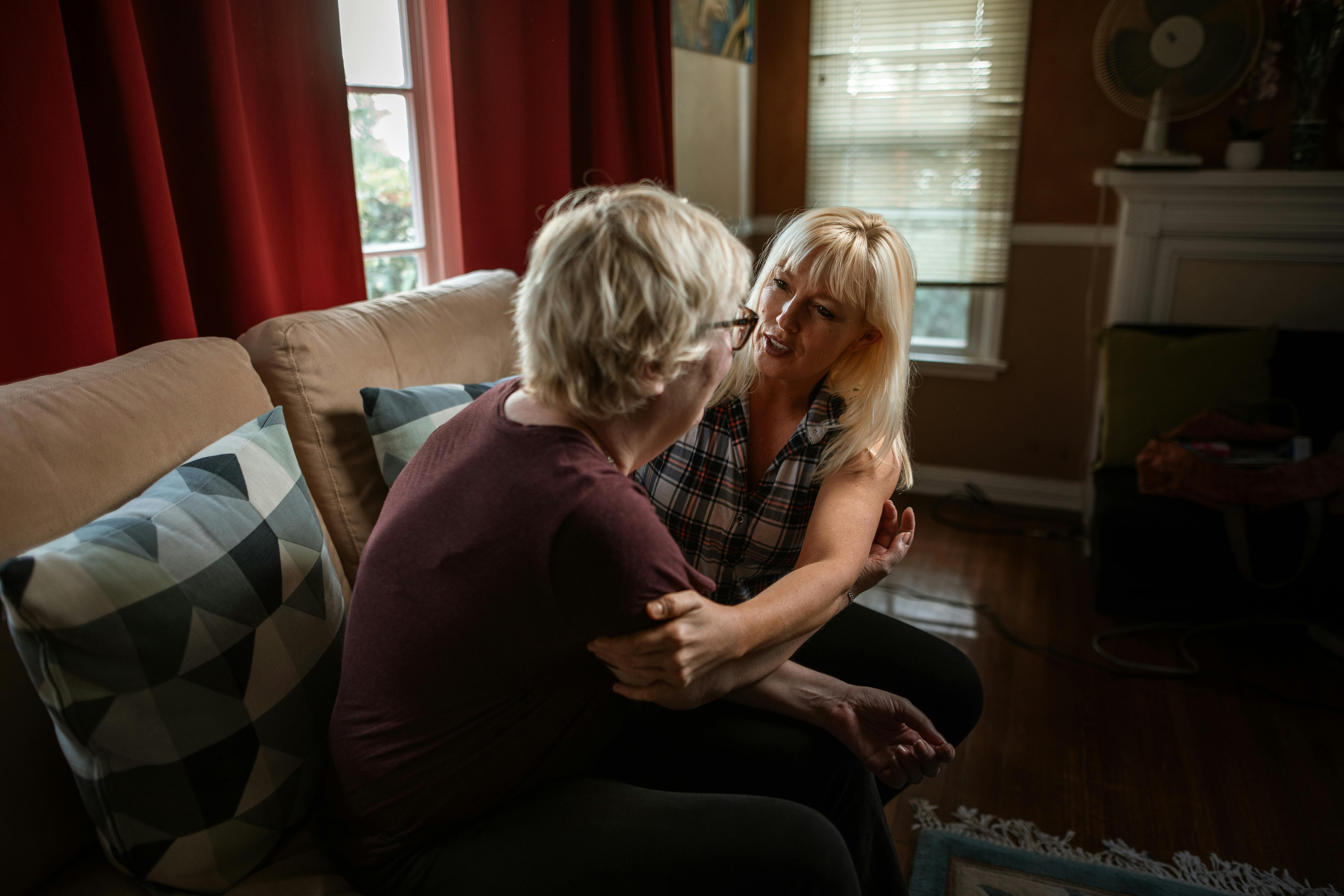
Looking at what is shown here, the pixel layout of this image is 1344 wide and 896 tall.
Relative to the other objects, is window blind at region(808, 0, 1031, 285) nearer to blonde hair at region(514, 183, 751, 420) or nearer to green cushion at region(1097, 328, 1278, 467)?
green cushion at region(1097, 328, 1278, 467)

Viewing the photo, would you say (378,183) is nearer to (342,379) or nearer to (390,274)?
(390,274)

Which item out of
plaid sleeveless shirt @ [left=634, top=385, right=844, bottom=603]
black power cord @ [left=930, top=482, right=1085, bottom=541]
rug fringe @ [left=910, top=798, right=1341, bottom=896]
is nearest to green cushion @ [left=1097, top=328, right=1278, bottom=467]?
black power cord @ [left=930, top=482, right=1085, bottom=541]

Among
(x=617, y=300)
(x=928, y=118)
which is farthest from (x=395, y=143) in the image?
(x=928, y=118)

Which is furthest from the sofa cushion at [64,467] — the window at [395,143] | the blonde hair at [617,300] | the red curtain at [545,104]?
the red curtain at [545,104]

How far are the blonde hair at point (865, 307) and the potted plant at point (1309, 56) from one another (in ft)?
Result: 6.58

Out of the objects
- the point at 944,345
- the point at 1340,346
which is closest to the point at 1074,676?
the point at 1340,346

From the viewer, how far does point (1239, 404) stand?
2.52 m

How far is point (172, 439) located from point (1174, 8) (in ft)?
9.69

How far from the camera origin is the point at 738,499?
1391 millimetres

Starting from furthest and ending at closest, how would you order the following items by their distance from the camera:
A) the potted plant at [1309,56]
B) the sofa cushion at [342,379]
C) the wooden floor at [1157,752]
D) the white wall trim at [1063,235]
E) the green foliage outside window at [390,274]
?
the white wall trim at [1063,235] < the potted plant at [1309,56] < the green foliage outside window at [390,274] < the wooden floor at [1157,752] < the sofa cushion at [342,379]

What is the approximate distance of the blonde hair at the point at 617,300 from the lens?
2.82ft

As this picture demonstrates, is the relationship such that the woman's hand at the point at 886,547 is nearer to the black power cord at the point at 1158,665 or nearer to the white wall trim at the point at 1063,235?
the black power cord at the point at 1158,665

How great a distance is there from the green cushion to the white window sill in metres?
0.63

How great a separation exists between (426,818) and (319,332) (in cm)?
79
